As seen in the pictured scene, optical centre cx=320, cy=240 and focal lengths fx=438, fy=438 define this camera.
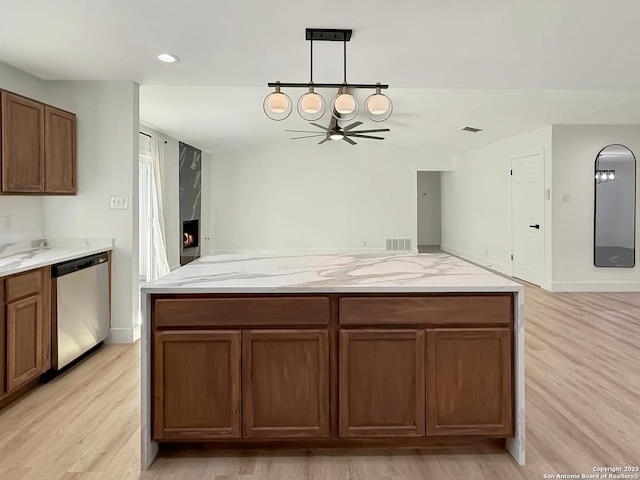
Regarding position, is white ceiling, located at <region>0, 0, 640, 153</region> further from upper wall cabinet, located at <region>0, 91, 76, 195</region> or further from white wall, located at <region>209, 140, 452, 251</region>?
white wall, located at <region>209, 140, 452, 251</region>

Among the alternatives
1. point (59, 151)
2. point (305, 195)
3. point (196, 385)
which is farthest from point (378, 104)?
point (305, 195)

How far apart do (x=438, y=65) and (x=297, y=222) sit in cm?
633

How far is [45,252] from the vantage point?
3.36 meters

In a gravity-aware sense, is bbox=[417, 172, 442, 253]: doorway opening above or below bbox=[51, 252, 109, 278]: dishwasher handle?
above

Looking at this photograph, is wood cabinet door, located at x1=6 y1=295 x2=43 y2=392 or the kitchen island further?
wood cabinet door, located at x1=6 y1=295 x2=43 y2=392

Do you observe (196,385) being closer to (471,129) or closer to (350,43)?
(350,43)

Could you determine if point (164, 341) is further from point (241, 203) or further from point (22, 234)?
point (241, 203)

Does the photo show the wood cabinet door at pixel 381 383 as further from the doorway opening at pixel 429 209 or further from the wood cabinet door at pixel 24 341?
the doorway opening at pixel 429 209

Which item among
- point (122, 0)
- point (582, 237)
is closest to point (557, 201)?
point (582, 237)

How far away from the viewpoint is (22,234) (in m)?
3.46

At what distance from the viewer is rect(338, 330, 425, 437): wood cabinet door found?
6.56 feet

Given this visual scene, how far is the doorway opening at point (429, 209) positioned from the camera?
11938mm

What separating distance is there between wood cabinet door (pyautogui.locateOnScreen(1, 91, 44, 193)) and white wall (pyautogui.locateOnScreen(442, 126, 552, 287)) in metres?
5.82

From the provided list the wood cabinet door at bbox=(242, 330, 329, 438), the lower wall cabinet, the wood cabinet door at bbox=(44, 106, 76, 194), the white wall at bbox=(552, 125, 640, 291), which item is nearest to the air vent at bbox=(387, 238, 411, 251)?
the white wall at bbox=(552, 125, 640, 291)
